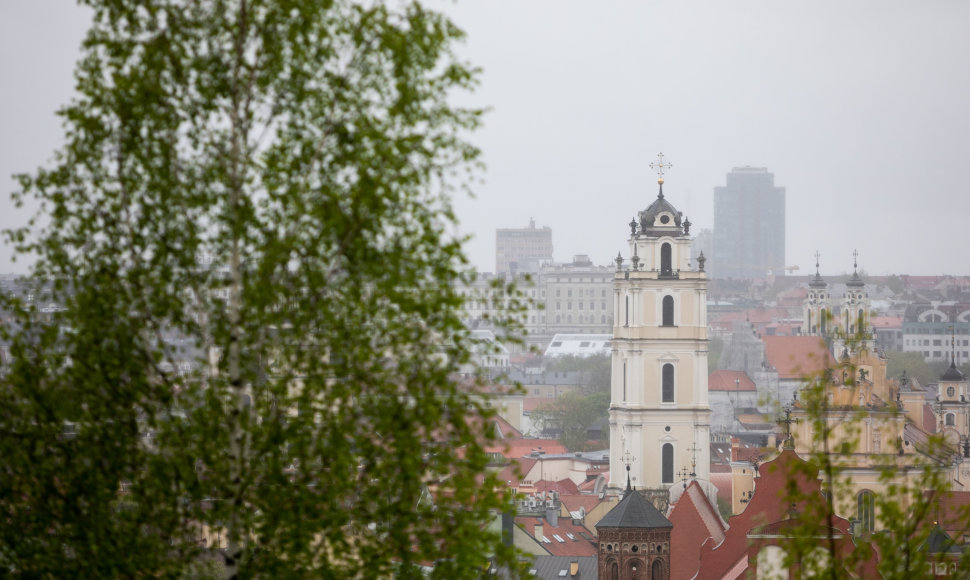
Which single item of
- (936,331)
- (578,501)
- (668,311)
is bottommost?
(578,501)

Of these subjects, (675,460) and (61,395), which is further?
(675,460)

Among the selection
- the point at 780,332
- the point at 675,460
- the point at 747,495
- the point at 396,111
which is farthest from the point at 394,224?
the point at 780,332

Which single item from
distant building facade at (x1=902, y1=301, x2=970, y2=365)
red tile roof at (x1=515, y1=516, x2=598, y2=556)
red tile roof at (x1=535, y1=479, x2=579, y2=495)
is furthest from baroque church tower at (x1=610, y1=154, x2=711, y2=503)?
distant building facade at (x1=902, y1=301, x2=970, y2=365)

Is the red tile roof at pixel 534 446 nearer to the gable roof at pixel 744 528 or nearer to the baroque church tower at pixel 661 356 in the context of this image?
the baroque church tower at pixel 661 356

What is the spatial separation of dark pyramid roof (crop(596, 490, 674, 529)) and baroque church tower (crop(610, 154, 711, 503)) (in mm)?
12355

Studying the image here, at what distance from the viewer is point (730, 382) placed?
103000 mm

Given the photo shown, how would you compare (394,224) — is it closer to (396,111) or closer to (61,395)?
(396,111)

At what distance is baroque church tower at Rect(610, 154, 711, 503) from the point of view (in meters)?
50.8

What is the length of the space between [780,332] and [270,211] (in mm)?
149716

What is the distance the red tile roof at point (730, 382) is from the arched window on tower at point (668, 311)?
2001 inches

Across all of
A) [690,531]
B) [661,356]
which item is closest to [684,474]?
[661,356]

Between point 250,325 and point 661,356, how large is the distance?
4096 centimetres

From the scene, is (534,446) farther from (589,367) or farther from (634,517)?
(589,367)

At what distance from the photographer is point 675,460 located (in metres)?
50.7
